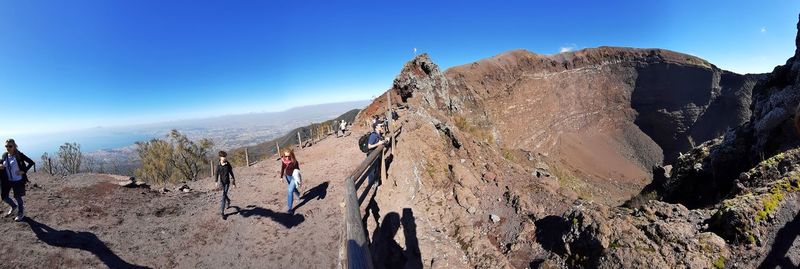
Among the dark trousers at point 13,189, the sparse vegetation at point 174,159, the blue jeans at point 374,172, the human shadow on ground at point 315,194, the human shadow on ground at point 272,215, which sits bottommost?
the sparse vegetation at point 174,159

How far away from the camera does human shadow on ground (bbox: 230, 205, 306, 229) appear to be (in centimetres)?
929

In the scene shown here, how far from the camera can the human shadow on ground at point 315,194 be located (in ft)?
35.4

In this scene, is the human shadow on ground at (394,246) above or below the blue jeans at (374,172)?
below

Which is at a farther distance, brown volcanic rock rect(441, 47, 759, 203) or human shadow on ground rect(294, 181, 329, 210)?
brown volcanic rock rect(441, 47, 759, 203)

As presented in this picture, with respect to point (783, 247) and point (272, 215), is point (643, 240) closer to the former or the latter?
point (783, 247)

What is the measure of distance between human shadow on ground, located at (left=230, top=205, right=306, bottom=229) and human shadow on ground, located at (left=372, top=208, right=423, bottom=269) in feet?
6.87

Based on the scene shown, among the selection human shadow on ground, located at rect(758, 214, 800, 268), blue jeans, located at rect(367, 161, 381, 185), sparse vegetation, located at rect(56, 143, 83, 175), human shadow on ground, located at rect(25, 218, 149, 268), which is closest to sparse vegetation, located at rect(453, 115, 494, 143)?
blue jeans, located at rect(367, 161, 381, 185)

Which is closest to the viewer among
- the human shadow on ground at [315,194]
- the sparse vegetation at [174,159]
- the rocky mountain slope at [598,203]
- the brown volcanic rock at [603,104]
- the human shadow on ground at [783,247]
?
the human shadow on ground at [783,247]

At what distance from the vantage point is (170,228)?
9.57m

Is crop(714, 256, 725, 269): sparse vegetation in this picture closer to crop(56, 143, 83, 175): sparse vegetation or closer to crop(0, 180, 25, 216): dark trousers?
crop(0, 180, 25, 216): dark trousers

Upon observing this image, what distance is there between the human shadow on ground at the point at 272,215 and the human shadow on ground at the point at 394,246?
2.09 m

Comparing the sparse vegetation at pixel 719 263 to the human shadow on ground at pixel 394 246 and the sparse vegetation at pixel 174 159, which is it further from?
the sparse vegetation at pixel 174 159

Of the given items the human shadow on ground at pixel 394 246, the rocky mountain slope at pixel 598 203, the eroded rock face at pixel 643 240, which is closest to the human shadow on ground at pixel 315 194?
the rocky mountain slope at pixel 598 203

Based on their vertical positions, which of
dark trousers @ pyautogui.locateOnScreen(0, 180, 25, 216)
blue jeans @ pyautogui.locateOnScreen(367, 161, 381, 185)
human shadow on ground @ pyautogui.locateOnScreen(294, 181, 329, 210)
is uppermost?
dark trousers @ pyautogui.locateOnScreen(0, 180, 25, 216)
